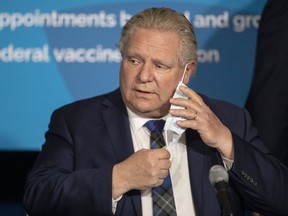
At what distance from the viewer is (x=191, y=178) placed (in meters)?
2.63

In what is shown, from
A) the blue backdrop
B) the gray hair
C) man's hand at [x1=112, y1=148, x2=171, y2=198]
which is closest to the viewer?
man's hand at [x1=112, y1=148, x2=171, y2=198]

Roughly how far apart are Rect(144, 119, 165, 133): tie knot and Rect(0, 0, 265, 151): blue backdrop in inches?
42.5

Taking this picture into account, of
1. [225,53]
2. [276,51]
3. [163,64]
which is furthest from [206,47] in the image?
[163,64]

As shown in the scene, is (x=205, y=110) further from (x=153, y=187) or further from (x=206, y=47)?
(x=206, y=47)

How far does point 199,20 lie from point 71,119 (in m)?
1.29

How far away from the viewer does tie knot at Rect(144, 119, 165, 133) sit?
107 inches

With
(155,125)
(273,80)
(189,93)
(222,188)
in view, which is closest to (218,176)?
(222,188)

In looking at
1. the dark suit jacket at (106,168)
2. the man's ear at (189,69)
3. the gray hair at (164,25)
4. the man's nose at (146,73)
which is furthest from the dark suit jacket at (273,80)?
the man's nose at (146,73)

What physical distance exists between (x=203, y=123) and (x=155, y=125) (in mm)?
308

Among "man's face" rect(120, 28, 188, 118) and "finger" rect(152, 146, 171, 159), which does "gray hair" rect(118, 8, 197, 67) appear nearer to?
"man's face" rect(120, 28, 188, 118)

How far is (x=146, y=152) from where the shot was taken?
2.38m

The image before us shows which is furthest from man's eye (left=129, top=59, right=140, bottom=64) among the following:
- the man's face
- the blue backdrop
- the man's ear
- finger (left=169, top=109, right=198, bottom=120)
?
the blue backdrop

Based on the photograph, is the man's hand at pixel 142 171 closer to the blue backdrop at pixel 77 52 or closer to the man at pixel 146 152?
the man at pixel 146 152

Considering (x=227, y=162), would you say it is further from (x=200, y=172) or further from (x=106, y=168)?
(x=106, y=168)
